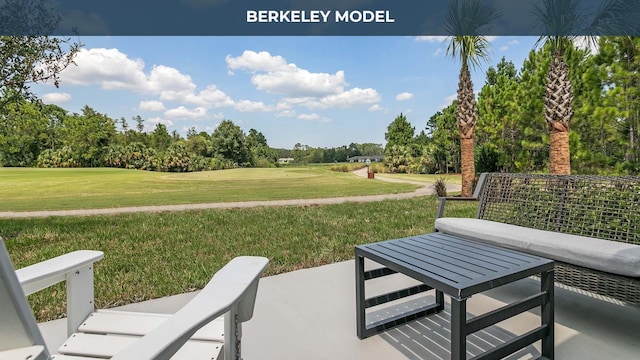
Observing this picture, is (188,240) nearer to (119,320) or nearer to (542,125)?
(119,320)

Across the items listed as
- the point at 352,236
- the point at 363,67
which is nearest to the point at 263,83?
the point at 363,67

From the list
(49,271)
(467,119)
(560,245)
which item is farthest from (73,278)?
(467,119)

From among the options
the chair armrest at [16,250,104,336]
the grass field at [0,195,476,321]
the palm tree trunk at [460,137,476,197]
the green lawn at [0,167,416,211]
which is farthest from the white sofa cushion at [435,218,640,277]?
the green lawn at [0,167,416,211]

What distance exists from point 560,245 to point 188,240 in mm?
3212

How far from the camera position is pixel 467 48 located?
687 centimetres

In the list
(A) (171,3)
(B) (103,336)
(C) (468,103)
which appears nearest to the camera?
(B) (103,336)

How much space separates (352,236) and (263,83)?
19.9 feet

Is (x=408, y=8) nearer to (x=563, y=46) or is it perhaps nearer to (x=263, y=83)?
(x=563, y=46)

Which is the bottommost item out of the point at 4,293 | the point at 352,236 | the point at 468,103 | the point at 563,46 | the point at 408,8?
the point at 352,236

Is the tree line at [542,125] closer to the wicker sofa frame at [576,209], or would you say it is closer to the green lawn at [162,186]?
the green lawn at [162,186]

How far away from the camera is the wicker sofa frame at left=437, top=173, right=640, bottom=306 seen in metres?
1.57

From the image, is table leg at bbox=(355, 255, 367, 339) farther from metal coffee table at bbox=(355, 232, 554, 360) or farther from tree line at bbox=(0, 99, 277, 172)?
tree line at bbox=(0, 99, 277, 172)

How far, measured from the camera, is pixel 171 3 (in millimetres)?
6488

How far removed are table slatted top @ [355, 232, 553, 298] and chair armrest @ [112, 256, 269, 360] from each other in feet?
1.90
